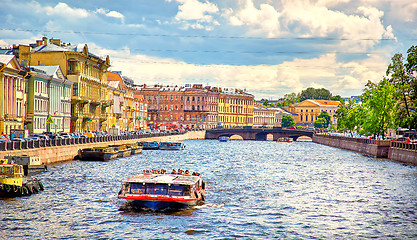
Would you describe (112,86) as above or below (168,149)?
above

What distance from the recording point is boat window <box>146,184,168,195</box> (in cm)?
3619

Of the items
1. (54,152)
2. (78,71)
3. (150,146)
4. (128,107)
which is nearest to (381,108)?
(150,146)

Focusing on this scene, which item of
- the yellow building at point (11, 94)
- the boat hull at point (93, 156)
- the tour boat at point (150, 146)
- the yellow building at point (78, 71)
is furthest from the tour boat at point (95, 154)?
the tour boat at point (150, 146)

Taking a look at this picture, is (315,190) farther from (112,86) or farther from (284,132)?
(284,132)

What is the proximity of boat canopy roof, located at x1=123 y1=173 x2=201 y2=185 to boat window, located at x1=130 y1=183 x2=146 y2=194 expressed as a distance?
24 cm

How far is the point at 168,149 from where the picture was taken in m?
112

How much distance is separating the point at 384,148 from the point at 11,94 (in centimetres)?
5238

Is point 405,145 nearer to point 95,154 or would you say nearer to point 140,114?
point 95,154

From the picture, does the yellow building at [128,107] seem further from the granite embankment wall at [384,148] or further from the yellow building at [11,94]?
the yellow building at [11,94]

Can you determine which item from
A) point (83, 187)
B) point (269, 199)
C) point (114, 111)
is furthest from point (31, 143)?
point (114, 111)

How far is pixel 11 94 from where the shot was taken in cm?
7612

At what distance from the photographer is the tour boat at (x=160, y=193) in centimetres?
3559

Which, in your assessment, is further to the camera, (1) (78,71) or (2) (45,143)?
(1) (78,71)

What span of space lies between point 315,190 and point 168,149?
65.6 metres
